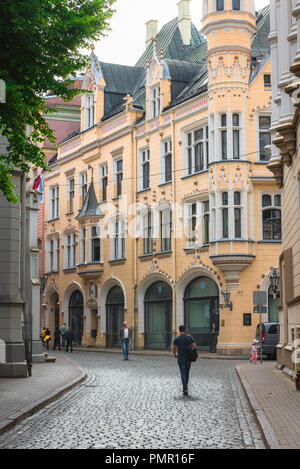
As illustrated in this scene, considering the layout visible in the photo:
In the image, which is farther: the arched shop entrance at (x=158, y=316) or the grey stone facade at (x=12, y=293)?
the arched shop entrance at (x=158, y=316)

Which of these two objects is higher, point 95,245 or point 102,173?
point 102,173

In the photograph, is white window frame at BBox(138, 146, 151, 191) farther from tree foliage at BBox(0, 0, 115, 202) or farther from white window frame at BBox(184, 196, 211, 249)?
tree foliage at BBox(0, 0, 115, 202)

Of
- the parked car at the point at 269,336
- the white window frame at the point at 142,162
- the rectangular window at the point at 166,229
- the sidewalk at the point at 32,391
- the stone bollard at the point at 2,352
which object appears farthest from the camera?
the white window frame at the point at 142,162

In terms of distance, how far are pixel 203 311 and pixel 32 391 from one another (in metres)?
21.9

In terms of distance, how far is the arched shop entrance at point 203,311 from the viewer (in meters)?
37.9

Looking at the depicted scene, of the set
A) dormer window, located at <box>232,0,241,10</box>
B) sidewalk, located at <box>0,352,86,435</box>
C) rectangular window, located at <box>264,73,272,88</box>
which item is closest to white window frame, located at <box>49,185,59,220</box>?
rectangular window, located at <box>264,73,272,88</box>

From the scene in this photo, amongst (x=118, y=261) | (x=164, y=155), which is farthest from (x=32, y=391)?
(x=118, y=261)

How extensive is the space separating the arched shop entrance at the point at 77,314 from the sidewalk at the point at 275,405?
29.1 meters

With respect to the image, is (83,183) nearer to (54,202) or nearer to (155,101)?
(54,202)

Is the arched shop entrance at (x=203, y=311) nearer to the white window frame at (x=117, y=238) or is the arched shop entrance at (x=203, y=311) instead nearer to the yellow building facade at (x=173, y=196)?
the yellow building facade at (x=173, y=196)

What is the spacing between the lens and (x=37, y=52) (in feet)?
47.4

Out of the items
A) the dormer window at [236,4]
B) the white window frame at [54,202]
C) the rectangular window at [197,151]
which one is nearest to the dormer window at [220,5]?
the dormer window at [236,4]

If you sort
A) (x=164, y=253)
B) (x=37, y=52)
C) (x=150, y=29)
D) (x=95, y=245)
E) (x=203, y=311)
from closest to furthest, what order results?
(x=37, y=52), (x=203, y=311), (x=164, y=253), (x=95, y=245), (x=150, y=29)

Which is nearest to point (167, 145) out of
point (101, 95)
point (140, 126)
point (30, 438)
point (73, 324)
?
point (140, 126)
